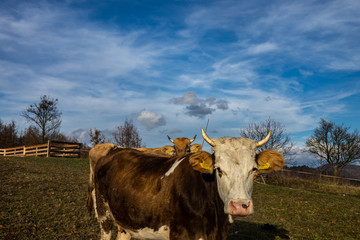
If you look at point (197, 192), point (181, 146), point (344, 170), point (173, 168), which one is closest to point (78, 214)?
point (181, 146)

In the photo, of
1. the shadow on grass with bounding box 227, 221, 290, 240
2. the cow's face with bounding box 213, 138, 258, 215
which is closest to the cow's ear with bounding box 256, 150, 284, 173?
the cow's face with bounding box 213, 138, 258, 215

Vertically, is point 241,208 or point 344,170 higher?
point 241,208

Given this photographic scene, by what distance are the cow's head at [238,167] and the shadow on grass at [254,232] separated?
5.66 m

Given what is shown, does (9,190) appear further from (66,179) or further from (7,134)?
(7,134)

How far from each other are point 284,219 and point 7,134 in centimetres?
5592

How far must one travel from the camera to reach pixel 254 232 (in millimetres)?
9992

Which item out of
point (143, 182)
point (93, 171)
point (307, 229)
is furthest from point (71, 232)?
point (307, 229)

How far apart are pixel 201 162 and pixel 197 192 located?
1.47 ft

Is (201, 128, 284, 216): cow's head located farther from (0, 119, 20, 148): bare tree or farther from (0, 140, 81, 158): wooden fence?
(0, 119, 20, 148): bare tree

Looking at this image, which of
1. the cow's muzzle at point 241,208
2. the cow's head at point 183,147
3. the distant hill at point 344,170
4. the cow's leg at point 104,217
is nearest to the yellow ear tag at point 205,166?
the cow's muzzle at point 241,208

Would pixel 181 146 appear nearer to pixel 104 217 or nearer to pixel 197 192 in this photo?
pixel 104 217

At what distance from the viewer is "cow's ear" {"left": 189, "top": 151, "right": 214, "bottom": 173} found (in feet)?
13.5

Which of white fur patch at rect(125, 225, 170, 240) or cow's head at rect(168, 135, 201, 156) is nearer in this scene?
white fur patch at rect(125, 225, 170, 240)

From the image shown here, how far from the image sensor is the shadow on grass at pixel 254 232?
9.45 meters
